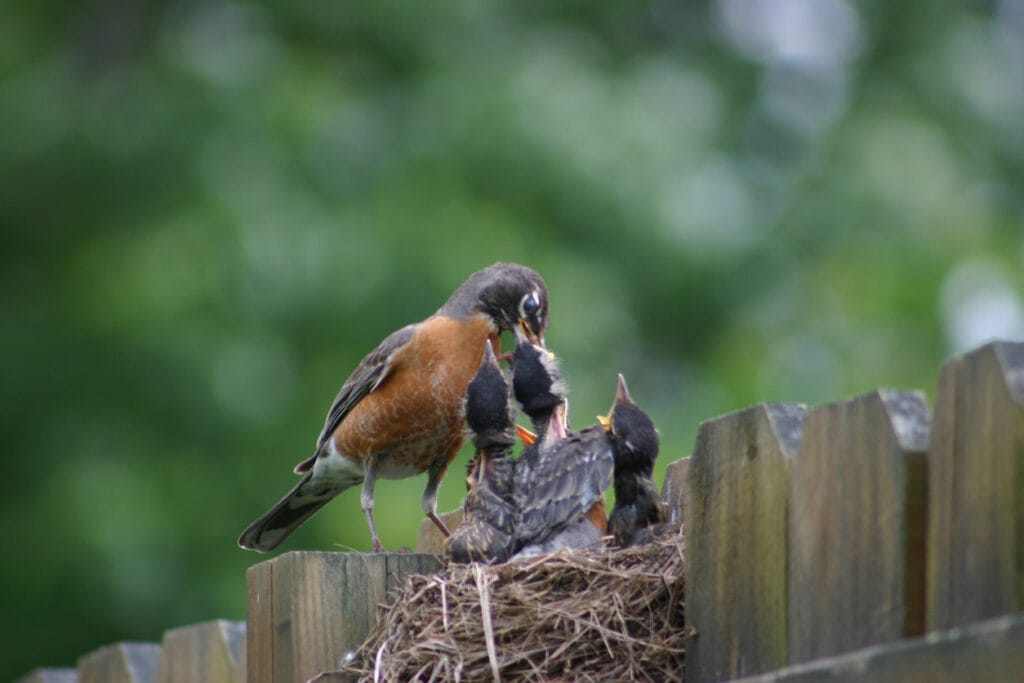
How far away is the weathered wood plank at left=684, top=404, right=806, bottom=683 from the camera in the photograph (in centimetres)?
250

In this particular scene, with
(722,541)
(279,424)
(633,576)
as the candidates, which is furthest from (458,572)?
(279,424)

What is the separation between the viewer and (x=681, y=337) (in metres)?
10.7

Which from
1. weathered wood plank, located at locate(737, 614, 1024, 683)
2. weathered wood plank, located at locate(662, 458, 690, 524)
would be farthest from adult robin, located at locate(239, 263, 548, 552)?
weathered wood plank, located at locate(737, 614, 1024, 683)

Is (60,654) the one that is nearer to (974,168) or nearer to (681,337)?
(681,337)

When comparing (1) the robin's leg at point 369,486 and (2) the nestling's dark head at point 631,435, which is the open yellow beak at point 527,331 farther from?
(2) the nestling's dark head at point 631,435

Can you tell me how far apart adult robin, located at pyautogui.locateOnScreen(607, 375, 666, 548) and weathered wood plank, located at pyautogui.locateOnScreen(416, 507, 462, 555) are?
17.4 inches

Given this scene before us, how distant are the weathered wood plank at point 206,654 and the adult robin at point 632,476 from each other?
3.39 ft

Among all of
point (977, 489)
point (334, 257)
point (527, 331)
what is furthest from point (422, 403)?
point (977, 489)

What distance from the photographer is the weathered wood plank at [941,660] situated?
1917 mm

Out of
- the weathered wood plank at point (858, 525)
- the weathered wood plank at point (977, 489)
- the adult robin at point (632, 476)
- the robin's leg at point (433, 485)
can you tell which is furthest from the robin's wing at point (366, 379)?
the weathered wood plank at point (977, 489)

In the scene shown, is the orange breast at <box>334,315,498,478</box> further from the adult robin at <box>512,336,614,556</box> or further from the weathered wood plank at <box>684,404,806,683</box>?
the weathered wood plank at <box>684,404,806,683</box>

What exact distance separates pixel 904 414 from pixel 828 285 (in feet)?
22.8

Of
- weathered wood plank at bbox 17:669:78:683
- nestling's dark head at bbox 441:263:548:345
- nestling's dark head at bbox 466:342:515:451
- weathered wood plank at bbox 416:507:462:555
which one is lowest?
weathered wood plank at bbox 17:669:78:683

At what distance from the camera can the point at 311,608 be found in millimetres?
3365
